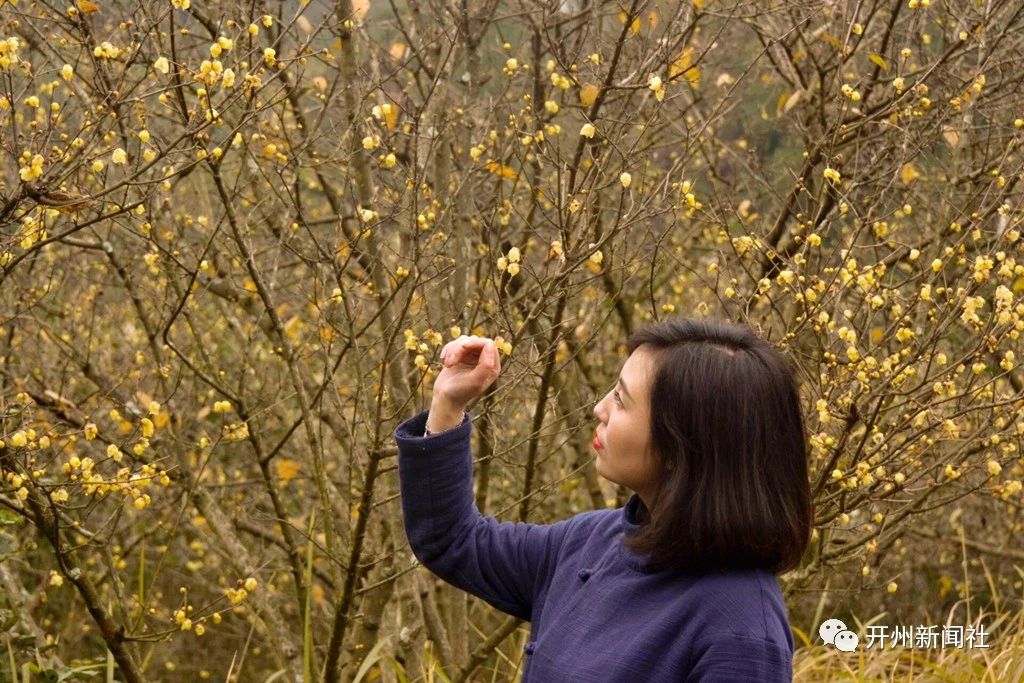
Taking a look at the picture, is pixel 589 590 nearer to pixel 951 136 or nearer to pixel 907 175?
pixel 951 136

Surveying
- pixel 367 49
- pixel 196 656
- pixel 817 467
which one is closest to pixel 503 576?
pixel 817 467

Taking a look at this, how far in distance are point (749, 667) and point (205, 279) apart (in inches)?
149

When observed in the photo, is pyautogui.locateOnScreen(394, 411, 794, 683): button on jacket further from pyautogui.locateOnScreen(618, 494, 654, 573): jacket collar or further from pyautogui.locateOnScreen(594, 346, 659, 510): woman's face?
pyautogui.locateOnScreen(594, 346, 659, 510): woman's face

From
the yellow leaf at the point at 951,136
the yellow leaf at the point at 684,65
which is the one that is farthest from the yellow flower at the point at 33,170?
the yellow leaf at the point at 951,136

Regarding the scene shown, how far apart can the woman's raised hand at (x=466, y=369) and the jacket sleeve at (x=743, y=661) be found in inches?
24.6

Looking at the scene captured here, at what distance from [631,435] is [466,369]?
37 cm

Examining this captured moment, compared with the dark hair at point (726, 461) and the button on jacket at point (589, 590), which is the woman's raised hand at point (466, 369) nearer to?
the button on jacket at point (589, 590)

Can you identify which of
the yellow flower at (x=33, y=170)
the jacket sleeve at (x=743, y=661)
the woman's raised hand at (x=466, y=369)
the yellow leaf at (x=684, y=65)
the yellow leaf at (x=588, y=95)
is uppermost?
the yellow leaf at (x=684, y=65)

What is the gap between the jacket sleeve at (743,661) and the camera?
1659 millimetres

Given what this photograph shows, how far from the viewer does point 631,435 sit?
1892 millimetres

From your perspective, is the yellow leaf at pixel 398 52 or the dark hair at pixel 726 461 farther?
the yellow leaf at pixel 398 52

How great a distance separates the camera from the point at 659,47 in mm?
3711

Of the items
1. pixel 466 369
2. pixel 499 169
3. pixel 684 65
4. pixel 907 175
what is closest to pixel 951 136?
pixel 907 175

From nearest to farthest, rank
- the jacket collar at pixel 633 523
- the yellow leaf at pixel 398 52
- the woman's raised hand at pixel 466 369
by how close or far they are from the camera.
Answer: the jacket collar at pixel 633 523, the woman's raised hand at pixel 466 369, the yellow leaf at pixel 398 52
